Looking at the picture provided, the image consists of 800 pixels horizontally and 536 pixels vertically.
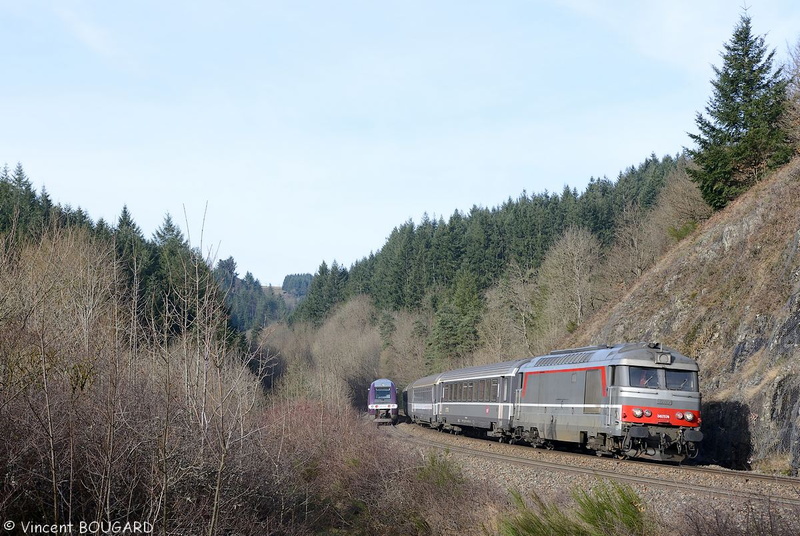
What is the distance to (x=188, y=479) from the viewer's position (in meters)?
11.4

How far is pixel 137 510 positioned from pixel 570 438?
44.4ft

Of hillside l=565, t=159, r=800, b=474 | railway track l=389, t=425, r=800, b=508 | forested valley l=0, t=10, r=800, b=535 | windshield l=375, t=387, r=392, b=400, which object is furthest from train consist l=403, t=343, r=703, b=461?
windshield l=375, t=387, r=392, b=400

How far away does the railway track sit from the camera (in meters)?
12.4

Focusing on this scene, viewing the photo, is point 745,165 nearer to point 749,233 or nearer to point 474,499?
point 749,233

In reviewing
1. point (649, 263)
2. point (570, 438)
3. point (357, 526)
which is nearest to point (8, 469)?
point (357, 526)

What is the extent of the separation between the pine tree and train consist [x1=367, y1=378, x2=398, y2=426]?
2394 cm

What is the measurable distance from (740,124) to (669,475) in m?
27.2

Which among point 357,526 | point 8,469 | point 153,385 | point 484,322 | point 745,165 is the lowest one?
point 357,526

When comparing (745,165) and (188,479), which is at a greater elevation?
(745,165)

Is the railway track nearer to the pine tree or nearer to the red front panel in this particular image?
the red front panel

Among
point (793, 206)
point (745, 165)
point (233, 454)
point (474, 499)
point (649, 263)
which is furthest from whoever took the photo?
point (649, 263)

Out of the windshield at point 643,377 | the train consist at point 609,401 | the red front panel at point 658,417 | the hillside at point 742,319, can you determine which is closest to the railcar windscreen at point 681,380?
the train consist at point 609,401

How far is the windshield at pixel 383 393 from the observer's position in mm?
49281

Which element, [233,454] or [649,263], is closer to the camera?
[233,454]
